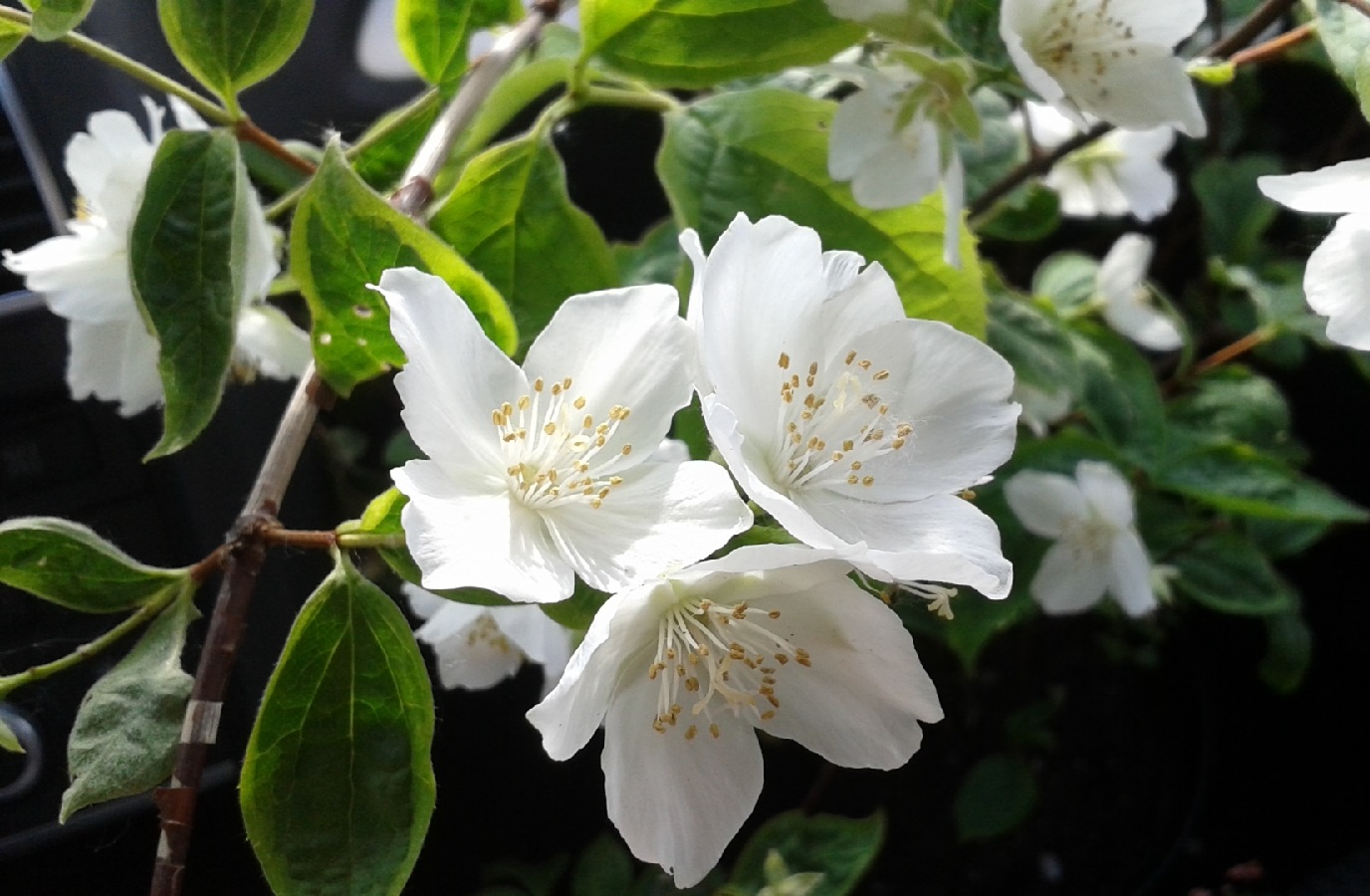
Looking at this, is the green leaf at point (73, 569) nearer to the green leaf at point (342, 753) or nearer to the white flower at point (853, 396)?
the green leaf at point (342, 753)

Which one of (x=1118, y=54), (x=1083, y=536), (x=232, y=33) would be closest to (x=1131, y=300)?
(x=1083, y=536)

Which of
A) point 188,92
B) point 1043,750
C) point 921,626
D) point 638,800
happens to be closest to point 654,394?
point 638,800

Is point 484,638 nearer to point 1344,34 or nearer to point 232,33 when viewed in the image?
point 232,33

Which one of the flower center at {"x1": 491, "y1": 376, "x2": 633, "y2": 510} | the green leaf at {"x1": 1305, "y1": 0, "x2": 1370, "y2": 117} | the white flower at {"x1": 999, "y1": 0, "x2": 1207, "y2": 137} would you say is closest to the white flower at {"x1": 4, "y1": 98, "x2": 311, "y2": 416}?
the flower center at {"x1": 491, "y1": 376, "x2": 633, "y2": 510}

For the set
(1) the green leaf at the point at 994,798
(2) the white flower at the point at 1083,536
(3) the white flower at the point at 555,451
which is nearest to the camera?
(3) the white flower at the point at 555,451

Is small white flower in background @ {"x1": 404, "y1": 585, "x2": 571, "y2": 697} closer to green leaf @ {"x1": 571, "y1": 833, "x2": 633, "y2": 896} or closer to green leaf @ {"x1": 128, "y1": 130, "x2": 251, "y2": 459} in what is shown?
green leaf @ {"x1": 128, "y1": 130, "x2": 251, "y2": 459}

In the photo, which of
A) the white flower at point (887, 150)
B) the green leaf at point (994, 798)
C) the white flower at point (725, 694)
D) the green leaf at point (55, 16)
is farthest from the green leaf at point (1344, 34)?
the green leaf at point (994, 798)

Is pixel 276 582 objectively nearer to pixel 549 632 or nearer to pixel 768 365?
pixel 549 632
